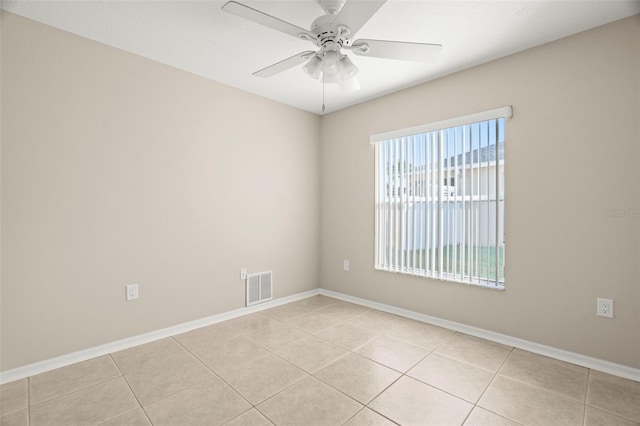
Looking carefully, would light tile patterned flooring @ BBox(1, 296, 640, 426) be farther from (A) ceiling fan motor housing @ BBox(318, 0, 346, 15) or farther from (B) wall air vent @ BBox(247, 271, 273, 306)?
(A) ceiling fan motor housing @ BBox(318, 0, 346, 15)

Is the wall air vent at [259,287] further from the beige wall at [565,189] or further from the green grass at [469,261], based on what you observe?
the beige wall at [565,189]

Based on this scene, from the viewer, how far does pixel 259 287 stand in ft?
11.4

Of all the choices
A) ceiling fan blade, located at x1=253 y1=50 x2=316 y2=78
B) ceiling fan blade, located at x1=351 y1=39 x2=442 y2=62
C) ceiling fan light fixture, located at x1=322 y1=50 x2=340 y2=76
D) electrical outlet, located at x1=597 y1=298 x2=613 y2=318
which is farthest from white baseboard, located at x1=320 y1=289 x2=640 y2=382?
ceiling fan blade, located at x1=253 y1=50 x2=316 y2=78

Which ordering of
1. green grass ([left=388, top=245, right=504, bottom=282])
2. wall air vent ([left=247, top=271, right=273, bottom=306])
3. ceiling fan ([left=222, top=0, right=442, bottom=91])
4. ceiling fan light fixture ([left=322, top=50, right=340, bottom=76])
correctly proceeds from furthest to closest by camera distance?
wall air vent ([left=247, top=271, right=273, bottom=306]) → green grass ([left=388, top=245, right=504, bottom=282]) → ceiling fan light fixture ([left=322, top=50, right=340, bottom=76]) → ceiling fan ([left=222, top=0, right=442, bottom=91])

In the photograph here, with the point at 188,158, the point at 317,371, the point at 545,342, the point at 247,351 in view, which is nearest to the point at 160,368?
the point at 247,351

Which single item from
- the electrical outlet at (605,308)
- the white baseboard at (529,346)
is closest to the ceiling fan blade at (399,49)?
the electrical outlet at (605,308)

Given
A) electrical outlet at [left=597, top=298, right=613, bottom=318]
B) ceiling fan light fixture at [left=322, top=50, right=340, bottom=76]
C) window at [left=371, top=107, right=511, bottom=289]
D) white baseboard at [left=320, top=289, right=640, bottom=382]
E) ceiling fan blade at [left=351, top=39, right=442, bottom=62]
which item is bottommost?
white baseboard at [left=320, top=289, right=640, bottom=382]

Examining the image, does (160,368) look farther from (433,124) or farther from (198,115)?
(433,124)

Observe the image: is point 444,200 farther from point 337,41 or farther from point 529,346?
point 337,41

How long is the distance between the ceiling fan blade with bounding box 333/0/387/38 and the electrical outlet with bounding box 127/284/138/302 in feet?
8.11

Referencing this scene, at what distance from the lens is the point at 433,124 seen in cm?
301

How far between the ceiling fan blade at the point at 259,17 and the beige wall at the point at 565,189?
183 centimetres

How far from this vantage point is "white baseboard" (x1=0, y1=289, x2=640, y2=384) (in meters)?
2.07

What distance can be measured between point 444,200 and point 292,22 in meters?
2.04
